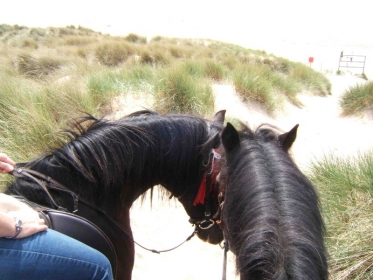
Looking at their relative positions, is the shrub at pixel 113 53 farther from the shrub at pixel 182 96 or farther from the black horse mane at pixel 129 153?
the black horse mane at pixel 129 153

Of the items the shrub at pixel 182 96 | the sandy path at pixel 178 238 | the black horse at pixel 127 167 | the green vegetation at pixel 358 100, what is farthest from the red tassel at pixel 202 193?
the green vegetation at pixel 358 100

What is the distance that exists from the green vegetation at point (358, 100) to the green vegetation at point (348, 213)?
17.9ft

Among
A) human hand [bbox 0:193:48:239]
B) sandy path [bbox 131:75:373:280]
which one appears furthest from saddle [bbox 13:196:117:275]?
sandy path [bbox 131:75:373:280]

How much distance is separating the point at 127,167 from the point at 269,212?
0.86 m

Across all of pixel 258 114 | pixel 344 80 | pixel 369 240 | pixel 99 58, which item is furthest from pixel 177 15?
pixel 369 240

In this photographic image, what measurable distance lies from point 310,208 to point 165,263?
2.55 meters

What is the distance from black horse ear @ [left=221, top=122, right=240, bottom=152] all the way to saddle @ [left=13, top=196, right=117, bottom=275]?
683mm

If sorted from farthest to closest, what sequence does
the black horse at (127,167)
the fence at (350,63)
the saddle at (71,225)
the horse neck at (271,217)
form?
the fence at (350,63) → the black horse at (127,167) → the saddle at (71,225) → the horse neck at (271,217)

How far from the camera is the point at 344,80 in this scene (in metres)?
18.9

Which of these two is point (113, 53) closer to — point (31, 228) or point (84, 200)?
point (84, 200)

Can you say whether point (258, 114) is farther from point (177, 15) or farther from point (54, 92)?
point (177, 15)

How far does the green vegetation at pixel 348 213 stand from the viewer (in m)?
2.48

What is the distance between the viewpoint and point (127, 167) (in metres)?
1.76

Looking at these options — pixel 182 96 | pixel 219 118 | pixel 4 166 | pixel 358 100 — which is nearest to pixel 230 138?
pixel 219 118
